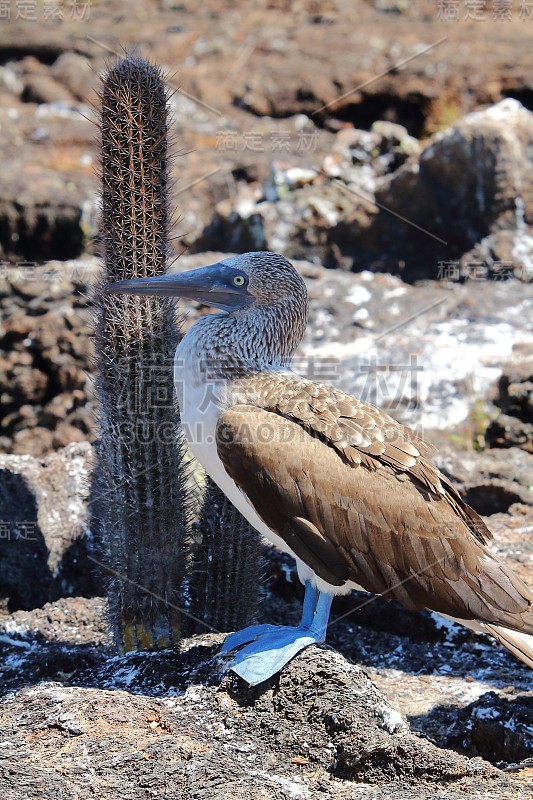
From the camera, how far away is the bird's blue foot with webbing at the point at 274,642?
162 inches

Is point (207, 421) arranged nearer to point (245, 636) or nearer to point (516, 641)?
point (245, 636)

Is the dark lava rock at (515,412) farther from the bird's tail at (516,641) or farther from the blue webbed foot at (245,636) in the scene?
the blue webbed foot at (245,636)

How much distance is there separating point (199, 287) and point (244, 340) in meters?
0.32

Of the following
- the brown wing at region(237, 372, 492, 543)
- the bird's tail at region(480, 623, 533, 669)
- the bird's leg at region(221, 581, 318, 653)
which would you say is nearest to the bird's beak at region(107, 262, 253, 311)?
the brown wing at region(237, 372, 492, 543)

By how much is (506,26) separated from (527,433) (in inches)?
431

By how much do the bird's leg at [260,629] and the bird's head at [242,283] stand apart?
→ 4.49 feet

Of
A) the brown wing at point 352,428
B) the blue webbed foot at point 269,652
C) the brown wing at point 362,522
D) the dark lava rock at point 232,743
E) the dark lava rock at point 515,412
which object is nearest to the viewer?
the dark lava rock at point 232,743

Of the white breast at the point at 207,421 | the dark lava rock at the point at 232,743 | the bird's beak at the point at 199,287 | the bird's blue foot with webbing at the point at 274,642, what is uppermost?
the bird's beak at the point at 199,287

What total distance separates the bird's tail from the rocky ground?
46 centimetres

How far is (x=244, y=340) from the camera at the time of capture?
4688 millimetres

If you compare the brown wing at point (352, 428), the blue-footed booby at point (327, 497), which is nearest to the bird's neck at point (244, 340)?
the blue-footed booby at point (327, 497)

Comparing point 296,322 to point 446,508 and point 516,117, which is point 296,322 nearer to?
point 446,508

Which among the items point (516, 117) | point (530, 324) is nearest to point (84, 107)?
point (516, 117)

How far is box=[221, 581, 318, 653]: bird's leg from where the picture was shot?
4.48m
